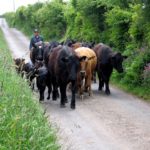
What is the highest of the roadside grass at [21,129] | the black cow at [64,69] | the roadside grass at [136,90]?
the roadside grass at [21,129]

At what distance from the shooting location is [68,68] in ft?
44.4

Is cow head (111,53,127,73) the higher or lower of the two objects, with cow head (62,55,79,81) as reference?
lower

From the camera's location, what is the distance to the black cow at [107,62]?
16.0 metres

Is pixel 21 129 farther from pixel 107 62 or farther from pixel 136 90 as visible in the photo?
pixel 136 90

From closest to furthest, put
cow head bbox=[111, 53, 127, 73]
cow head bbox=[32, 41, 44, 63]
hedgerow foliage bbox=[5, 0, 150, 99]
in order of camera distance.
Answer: cow head bbox=[111, 53, 127, 73] < hedgerow foliage bbox=[5, 0, 150, 99] < cow head bbox=[32, 41, 44, 63]

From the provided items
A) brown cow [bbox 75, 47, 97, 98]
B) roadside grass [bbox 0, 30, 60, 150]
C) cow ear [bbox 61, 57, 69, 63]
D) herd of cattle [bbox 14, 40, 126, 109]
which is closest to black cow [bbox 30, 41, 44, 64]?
herd of cattle [bbox 14, 40, 126, 109]

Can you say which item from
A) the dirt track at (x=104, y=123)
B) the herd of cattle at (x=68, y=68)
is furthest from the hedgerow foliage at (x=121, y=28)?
the dirt track at (x=104, y=123)

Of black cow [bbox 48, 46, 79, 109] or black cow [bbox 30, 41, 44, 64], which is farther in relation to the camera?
black cow [bbox 30, 41, 44, 64]

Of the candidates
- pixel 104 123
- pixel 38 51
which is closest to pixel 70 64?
pixel 104 123

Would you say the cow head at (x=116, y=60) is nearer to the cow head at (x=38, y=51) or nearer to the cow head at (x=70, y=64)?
the cow head at (x=70, y=64)

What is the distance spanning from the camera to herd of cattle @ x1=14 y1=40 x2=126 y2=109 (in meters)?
13.6

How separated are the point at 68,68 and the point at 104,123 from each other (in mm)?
2425

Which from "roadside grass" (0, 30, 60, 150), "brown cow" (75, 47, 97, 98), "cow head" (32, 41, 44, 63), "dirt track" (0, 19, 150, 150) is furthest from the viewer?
"cow head" (32, 41, 44, 63)

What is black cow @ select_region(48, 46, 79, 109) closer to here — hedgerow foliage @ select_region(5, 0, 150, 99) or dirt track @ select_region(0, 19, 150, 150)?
dirt track @ select_region(0, 19, 150, 150)
